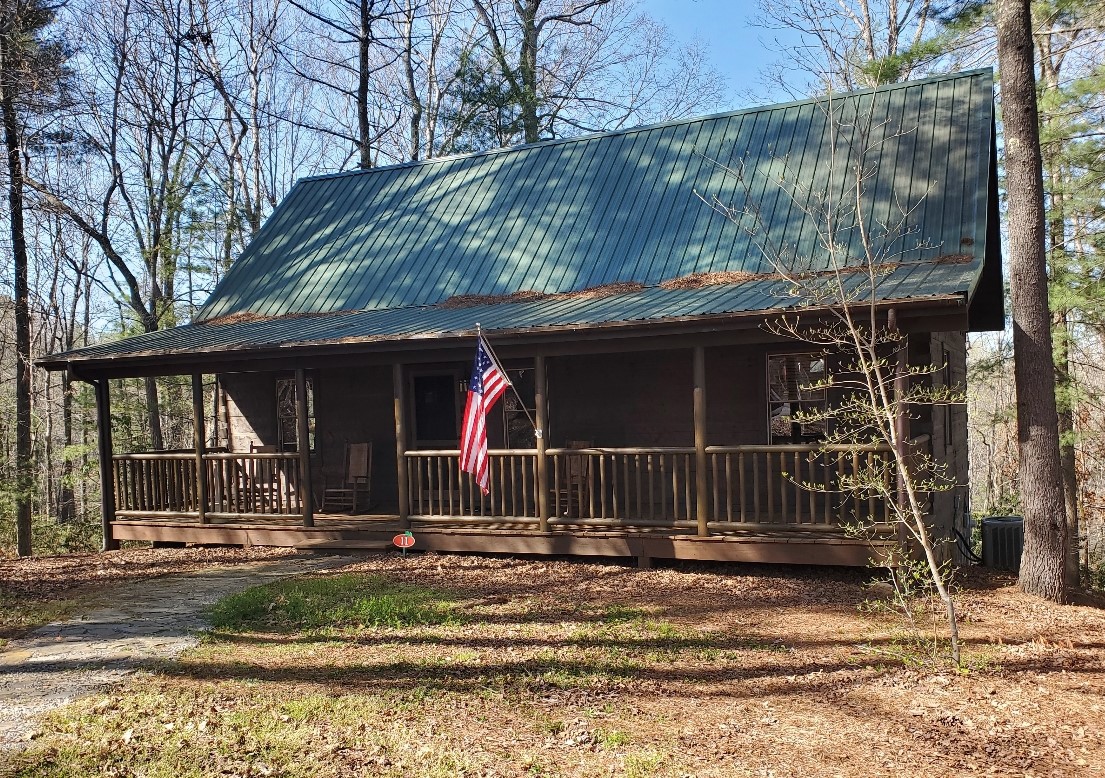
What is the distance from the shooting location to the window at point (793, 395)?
1099 centimetres

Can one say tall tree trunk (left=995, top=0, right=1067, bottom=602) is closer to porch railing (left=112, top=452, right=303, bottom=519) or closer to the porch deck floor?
the porch deck floor

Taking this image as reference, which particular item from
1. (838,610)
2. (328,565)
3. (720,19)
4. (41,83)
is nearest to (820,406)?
(838,610)

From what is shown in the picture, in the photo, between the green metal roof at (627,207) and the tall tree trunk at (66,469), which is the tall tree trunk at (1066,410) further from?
the tall tree trunk at (66,469)

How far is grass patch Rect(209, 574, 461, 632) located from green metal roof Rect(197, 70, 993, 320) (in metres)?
5.35

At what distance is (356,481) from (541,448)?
4.25m

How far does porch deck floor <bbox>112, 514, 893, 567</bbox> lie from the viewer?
30.8ft

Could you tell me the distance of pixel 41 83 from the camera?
14758 millimetres

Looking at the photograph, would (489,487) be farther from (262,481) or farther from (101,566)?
(101,566)

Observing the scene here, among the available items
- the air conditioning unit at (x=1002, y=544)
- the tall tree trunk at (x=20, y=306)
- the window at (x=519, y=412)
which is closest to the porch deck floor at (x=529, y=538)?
the window at (x=519, y=412)

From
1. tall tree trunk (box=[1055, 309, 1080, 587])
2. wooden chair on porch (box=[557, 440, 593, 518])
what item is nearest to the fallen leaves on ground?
wooden chair on porch (box=[557, 440, 593, 518])

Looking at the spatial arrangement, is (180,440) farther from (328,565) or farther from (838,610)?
(838,610)

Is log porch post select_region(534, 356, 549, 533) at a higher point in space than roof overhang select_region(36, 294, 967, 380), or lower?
lower

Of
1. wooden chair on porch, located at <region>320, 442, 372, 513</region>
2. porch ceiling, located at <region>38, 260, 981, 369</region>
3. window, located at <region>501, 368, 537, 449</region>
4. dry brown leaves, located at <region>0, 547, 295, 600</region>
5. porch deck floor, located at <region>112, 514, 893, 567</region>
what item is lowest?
dry brown leaves, located at <region>0, 547, 295, 600</region>

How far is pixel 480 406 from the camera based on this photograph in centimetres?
981
